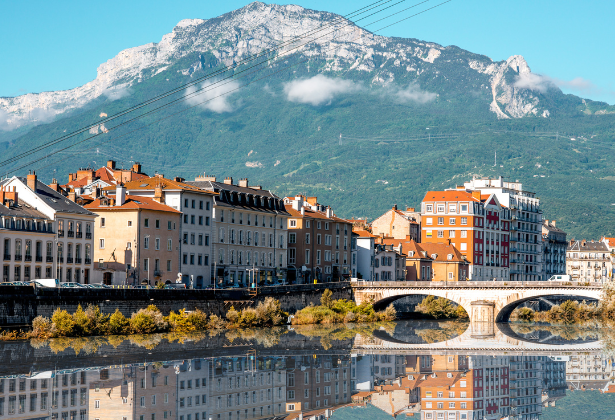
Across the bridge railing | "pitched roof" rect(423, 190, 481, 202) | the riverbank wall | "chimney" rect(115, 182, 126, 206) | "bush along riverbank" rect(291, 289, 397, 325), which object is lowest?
"bush along riverbank" rect(291, 289, 397, 325)

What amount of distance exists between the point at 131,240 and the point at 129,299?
1175 cm

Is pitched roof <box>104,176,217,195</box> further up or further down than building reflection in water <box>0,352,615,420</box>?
further up

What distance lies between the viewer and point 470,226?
13888 centimetres

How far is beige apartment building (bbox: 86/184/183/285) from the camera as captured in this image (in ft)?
260

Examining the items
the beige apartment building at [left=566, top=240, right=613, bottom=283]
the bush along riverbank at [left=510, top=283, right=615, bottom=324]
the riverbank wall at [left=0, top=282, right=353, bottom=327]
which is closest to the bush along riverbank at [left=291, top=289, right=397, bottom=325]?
the riverbank wall at [left=0, top=282, right=353, bottom=327]

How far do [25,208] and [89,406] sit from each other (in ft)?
124

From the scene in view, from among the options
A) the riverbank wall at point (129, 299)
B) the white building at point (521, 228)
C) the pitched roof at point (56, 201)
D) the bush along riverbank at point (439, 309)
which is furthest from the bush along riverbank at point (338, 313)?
the white building at point (521, 228)

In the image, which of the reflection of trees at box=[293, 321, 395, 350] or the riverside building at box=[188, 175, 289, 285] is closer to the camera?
the reflection of trees at box=[293, 321, 395, 350]

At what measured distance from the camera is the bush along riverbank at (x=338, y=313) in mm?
88688

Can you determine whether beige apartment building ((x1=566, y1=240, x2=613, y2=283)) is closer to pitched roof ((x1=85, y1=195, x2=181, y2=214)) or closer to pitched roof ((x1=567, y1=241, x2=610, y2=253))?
pitched roof ((x1=567, y1=241, x2=610, y2=253))

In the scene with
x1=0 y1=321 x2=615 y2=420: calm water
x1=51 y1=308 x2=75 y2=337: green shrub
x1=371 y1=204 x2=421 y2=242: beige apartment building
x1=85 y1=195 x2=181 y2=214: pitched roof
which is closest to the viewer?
x1=0 y1=321 x2=615 y2=420: calm water

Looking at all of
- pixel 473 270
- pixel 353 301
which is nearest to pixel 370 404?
pixel 353 301

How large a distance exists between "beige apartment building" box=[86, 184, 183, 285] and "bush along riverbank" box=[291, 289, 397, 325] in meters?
13.1

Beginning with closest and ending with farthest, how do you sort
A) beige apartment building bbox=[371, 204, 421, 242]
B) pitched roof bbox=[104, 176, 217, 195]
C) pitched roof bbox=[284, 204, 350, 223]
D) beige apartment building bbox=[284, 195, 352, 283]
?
pitched roof bbox=[104, 176, 217, 195] < beige apartment building bbox=[284, 195, 352, 283] < pitched roof bbox=[284, 204, 350, 223] < beige apartment building bbox=[371, 204, 421, 242]
